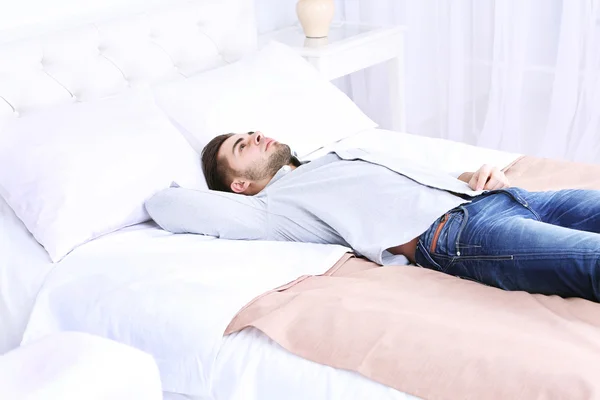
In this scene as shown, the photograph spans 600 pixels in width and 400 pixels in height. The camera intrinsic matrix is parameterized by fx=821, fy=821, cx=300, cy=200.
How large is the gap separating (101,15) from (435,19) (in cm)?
168

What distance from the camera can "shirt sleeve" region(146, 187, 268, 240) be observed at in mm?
1928

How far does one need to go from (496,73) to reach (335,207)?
1917mm

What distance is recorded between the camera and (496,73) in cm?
358

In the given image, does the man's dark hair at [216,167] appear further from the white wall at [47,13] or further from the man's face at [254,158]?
the white wall at [47,13]

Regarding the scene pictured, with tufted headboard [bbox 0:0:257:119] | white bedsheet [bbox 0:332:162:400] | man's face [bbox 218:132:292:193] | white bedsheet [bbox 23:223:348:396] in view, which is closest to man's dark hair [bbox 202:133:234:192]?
man's face [bbox 218:132:292:193]

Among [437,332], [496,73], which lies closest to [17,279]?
[437,332]

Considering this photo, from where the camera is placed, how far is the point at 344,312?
60.4 inches

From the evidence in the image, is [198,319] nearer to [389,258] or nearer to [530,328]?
[389,258]

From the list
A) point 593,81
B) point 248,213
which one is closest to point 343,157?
point 248,213

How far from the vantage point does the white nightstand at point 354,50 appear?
10.1 feet

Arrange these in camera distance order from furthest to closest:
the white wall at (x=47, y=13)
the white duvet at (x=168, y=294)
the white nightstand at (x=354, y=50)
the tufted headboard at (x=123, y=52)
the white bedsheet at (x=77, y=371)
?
the white nightstand at (x=354, y=50) → the white wall at (x=47, y=13) → the tufted headboard at (x=123, y=52) → the white duvet at (x=168, y=294) → the white bedsheet at (x=77, y=371)

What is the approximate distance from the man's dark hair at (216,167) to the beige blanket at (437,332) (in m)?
0.54

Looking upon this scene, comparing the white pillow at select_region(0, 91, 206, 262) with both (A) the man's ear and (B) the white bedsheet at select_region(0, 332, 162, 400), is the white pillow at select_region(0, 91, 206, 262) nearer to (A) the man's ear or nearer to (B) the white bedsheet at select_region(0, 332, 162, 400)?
(A) the man's ear

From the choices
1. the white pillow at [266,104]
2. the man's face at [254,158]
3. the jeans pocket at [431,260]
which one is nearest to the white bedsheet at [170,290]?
the jeans pocket at [431,260]
